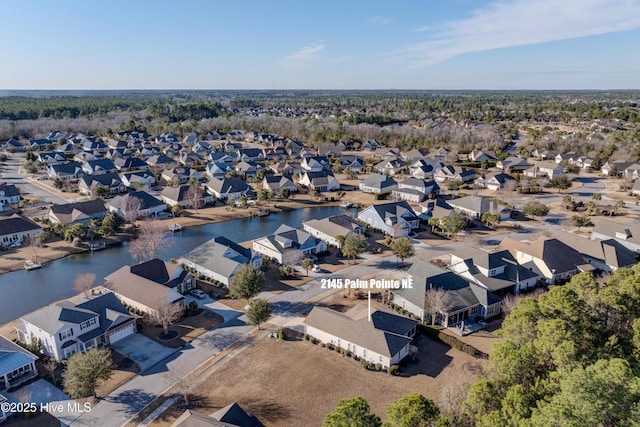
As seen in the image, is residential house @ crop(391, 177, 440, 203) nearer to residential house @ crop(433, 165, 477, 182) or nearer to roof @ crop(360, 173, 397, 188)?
roof @ crop(360, 173, 397, 188)

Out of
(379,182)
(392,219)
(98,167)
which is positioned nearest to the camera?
(392,219)

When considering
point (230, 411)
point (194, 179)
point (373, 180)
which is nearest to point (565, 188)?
point (373, 180)

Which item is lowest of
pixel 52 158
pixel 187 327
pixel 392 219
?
pixel 187 327

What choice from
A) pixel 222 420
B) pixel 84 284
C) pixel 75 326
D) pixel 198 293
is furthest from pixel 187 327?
pixel 222 420

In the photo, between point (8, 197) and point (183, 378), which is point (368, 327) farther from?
point (8, 197)

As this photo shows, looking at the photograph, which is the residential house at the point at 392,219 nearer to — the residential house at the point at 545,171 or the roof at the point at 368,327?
the roof at the point at 368,327

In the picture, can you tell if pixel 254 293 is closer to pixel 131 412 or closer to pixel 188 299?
pixel 188 299

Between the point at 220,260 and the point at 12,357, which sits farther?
the point at 220,260

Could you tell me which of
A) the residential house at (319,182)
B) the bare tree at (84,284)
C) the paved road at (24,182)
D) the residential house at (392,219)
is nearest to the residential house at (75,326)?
the bare tree at (84,284)
